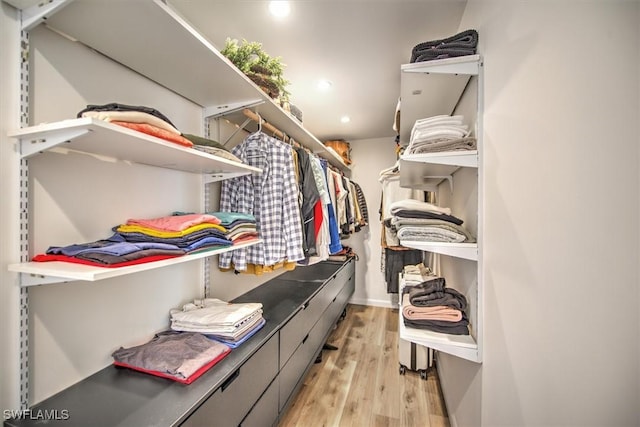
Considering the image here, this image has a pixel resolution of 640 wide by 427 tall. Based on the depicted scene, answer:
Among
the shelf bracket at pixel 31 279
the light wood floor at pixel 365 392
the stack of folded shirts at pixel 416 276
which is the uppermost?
the shelf bracket at pixel 31 279

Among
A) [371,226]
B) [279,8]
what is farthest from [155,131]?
[371,226]

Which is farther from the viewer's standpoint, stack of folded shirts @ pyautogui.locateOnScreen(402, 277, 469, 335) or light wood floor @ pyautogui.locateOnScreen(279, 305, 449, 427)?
light wood floor @ pyautogui.locateOnScreen(279, 305, 449, 427)

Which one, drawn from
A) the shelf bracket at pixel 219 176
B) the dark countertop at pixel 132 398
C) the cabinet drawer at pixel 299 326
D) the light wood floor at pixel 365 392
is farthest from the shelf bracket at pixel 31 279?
the light wood floor at pixel 365 392

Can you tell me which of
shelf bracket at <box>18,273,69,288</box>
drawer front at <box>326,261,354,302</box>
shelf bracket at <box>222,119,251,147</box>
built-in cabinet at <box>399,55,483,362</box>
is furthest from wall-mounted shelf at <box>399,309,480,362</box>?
shelf bracket at <box>222,119,251,147</box>

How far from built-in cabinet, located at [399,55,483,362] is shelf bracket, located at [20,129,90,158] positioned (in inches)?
47.3

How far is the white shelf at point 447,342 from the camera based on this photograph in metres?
1.11

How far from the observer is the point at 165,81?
122 cm

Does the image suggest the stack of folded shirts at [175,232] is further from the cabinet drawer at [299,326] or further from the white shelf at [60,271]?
the cabinet drawer at [299,326]

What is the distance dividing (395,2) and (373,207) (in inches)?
110

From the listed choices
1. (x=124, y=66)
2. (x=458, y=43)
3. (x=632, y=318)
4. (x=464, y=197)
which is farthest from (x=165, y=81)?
(x=632, y=318)

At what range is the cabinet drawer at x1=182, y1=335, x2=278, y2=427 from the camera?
2.95 feet

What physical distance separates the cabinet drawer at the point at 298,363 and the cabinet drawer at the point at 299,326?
6cm

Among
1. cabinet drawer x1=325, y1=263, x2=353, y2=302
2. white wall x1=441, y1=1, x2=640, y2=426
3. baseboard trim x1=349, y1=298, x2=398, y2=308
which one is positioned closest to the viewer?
white wall x1=441, y1=1, x2=640, y2=426

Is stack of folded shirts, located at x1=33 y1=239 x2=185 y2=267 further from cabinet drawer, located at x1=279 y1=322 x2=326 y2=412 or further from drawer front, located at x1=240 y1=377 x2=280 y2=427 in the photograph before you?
cabinet drawer, located at x1=279 y1=322 x2=326 y2=412
